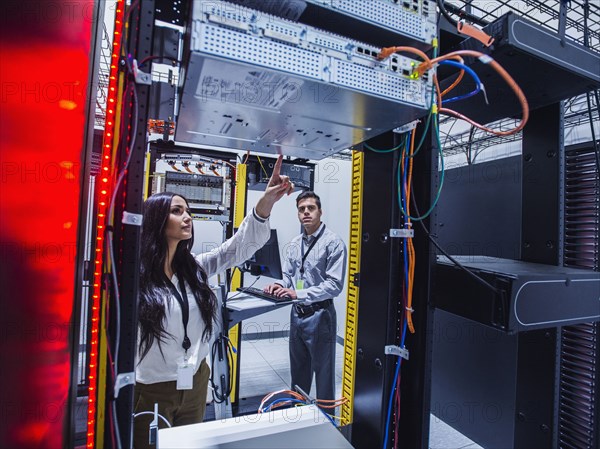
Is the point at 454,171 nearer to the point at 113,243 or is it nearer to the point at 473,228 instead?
the point at 473,228

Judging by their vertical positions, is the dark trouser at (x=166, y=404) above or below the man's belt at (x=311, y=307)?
below

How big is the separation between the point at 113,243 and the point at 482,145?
3870 millimetres

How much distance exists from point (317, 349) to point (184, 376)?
141 cm

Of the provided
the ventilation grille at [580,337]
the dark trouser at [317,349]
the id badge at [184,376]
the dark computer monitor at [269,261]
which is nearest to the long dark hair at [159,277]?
the id badge at [184,376]

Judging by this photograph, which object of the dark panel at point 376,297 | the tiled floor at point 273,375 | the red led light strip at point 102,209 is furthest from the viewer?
the tiled floor at point 273,375

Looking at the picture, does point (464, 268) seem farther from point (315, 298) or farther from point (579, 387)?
point (315, 298)

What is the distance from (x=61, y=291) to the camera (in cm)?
85

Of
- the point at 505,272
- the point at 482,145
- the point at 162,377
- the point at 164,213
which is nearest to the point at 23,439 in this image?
the point at 162,377

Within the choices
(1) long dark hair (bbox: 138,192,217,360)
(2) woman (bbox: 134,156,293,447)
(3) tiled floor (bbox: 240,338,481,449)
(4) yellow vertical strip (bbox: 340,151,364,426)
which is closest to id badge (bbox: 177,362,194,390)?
(2) woman (bbox: 134,156,293,447)

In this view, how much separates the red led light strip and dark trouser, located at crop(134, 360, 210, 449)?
2.52 ft

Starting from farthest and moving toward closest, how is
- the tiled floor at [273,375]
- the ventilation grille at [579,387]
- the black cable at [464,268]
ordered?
the tiled floor at [273,375]
the ventilation grille at [579,387]
the black cable at [464,268]

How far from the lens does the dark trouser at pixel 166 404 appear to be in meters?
1.37

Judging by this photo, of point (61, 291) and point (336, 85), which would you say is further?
point (61, 291)

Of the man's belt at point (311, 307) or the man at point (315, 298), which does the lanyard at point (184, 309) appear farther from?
the man's belt at point (311, 307)
